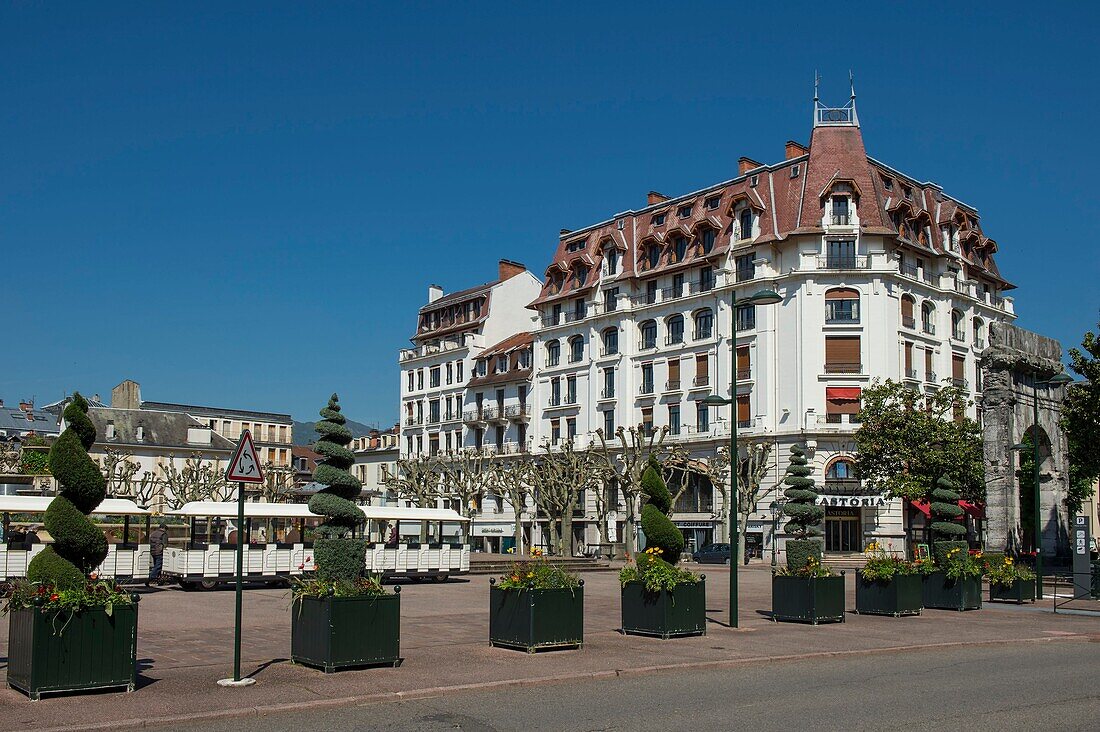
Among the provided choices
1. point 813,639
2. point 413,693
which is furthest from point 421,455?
point 413,693

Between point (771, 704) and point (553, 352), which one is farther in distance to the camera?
point (553, 352)

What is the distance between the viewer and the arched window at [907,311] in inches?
2395

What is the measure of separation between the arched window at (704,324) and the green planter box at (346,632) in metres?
51.3

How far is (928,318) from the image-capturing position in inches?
2488

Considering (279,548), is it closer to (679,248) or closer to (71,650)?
(71,650)

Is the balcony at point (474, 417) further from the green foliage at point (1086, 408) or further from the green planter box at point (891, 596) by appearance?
the green planter box at point (891, 596)

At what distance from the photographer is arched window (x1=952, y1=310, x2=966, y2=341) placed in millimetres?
64875

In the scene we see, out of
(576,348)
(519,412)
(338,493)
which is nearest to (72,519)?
(338,493)

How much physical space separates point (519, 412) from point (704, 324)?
17.2m

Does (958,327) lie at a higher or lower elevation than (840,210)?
lower

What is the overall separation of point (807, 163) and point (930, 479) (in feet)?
67.8

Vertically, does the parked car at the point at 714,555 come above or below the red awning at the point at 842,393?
below

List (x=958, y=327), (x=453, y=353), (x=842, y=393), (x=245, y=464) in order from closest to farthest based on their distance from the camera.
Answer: (x=245, y=464)
(x=842, y=393)
(x=958, y=327)
(x=453, y=353)

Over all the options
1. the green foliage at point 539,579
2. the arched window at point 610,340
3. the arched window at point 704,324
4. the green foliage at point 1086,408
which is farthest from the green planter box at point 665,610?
the arched window at point 610,340
